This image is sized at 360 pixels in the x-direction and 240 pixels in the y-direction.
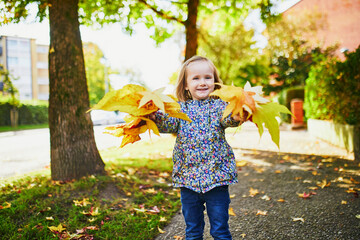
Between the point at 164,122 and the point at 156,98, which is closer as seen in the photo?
the point at 156,98

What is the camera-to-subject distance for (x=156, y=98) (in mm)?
1686

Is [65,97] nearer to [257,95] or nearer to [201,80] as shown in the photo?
[201,80]

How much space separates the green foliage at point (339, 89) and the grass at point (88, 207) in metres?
4.75

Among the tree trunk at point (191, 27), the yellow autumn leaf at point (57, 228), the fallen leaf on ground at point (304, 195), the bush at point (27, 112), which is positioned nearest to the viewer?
the yellow autumn leaf at point (57, 228)

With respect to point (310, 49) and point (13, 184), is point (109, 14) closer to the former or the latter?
point (13, 184)

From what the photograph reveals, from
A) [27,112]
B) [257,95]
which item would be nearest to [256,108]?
[257,95]

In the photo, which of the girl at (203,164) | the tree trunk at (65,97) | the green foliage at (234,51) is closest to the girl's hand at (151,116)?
the girl at (203,164)

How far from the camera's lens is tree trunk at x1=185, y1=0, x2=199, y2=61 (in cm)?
796

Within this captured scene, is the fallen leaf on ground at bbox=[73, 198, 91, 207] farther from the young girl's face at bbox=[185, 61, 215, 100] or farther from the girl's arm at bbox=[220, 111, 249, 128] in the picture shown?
the girl's arm at bbox=[220, 111, 249, 128]

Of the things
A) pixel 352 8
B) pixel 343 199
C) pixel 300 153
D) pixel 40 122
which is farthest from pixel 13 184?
pixel 352 8

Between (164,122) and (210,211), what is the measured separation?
0.80m

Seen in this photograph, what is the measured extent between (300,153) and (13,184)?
20.8 feet

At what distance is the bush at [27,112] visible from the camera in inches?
799

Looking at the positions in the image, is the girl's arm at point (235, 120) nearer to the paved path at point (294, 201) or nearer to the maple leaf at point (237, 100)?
the maple leaf at point (237, 100)
